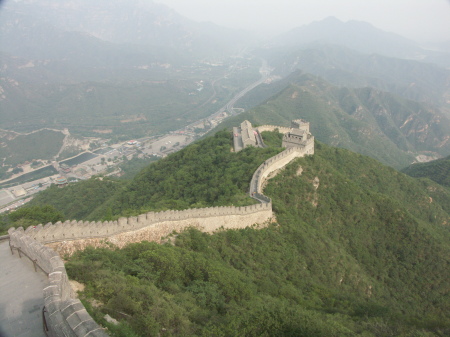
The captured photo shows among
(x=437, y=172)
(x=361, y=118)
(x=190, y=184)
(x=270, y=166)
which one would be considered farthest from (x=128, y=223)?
(x=361, y=118)

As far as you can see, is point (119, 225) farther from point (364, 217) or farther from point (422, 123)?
point (422, 123)

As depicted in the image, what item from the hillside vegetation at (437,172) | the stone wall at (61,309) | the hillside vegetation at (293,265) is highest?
the stone wall at (61,309)

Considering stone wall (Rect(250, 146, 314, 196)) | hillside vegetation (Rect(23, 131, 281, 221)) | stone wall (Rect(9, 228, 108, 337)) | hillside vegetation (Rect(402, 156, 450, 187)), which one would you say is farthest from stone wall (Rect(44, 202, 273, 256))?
hillside vegetation (Rect(402, 156, 450, 187))

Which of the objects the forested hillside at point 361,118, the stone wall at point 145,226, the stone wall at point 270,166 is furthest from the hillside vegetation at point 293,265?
the forested hillside at point 361,118

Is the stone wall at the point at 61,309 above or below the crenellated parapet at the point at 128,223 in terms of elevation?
above

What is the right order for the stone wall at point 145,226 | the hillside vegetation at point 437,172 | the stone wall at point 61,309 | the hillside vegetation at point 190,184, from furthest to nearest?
the hillside vegetation at point 437,172
the hillside vegetation at point 190,184
the stone wall at point 145,226
the stone wall at point 61,309

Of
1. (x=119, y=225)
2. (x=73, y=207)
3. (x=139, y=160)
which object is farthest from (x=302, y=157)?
(x=139, y=160)

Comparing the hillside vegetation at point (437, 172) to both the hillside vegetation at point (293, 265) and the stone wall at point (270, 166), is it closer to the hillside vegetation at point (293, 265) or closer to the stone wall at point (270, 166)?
the hillside vegetation at point (293, 265)

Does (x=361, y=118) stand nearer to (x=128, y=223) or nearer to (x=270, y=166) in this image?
(x=270, y=166)
